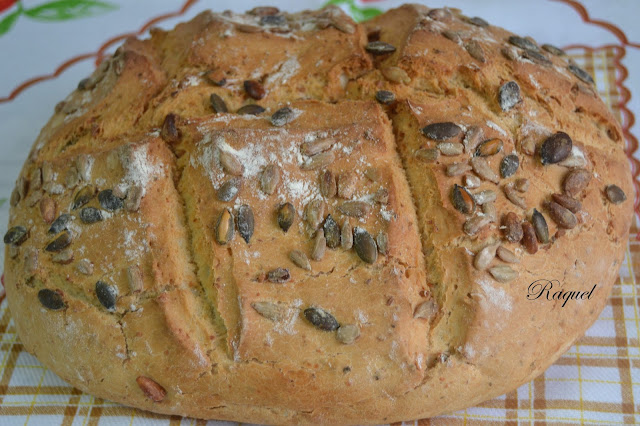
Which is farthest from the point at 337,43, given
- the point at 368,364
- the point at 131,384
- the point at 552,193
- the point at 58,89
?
the point at 58,89

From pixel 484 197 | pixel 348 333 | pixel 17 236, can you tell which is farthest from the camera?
pixel 17 236

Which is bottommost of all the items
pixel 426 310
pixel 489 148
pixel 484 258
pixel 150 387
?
pixel 150 387

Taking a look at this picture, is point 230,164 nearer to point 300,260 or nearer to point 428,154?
point 300,260

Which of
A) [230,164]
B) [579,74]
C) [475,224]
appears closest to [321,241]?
[230,164]

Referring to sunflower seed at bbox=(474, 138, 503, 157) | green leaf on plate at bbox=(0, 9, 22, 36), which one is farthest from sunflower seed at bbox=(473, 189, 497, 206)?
green leaf on plate at bbox=(0, 9, 22, 36)

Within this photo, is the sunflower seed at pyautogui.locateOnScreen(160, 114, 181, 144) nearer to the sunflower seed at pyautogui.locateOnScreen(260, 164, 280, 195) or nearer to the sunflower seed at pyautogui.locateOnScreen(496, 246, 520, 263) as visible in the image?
the sunflower seed at pyautogui.locateOnScreen(260, 164, 280, 195)
